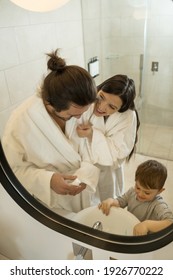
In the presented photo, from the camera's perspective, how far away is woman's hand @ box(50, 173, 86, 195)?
0.70 m

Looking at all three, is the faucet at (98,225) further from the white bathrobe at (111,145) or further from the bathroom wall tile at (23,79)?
the bathroom wall tile at (23,79)

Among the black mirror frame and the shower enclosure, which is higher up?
the shower enclosure

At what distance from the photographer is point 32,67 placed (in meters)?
0.64

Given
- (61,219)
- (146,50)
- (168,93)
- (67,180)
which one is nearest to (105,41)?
(146,50)

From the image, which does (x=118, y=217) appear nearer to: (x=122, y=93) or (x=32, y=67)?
(x=122, y=93)

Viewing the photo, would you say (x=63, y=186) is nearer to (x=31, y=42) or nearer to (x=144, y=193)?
(x=144, y=193)

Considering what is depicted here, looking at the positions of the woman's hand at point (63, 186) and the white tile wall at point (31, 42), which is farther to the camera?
the woman's hand at point (63, 186)

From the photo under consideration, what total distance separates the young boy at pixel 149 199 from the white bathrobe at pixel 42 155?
0.13 m

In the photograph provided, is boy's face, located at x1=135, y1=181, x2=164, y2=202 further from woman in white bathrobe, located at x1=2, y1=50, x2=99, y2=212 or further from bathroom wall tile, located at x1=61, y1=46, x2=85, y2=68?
bathroom wall tile, located at x1=61, y1=46, x2=85, y2=68

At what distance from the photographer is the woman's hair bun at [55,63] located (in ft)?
1.92

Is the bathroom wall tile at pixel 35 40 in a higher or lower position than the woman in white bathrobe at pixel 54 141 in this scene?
A: higher

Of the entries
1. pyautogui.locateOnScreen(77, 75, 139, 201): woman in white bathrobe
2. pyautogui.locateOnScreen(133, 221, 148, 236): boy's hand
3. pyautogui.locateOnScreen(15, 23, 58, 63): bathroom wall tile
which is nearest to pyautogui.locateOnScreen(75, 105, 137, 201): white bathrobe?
pyautogui.locateOnScreen(77, 75, 139, 201): woman in white bathrobe

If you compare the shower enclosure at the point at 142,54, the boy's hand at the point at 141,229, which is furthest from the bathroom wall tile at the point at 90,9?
the boy's hand at the point at 141,229
